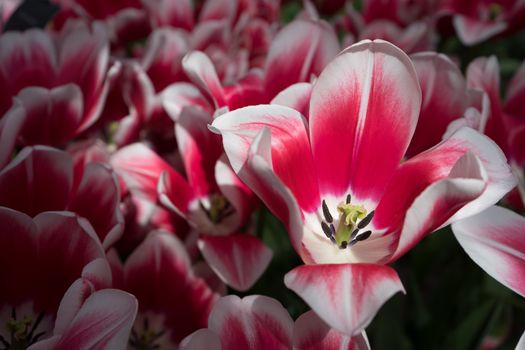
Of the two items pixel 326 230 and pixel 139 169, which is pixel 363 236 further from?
pixel 139 169

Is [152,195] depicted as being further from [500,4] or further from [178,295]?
[500,4]

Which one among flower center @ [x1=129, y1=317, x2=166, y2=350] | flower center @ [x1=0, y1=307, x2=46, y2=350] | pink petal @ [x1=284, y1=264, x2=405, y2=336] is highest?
pink petal @ [x1=284, y1=264, x2=405, y2=336]

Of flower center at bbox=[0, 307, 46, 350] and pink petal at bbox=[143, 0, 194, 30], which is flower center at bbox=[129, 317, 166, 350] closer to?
flower center at bbox=[0, 307, 46, 350]

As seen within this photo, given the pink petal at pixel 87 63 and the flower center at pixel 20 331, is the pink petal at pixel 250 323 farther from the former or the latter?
the pink petal at pixel 87 63

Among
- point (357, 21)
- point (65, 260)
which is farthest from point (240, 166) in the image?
point (357, 21)

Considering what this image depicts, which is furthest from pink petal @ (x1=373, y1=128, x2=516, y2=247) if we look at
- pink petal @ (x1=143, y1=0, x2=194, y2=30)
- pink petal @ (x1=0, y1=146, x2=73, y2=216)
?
pink petal @ (x1=143, y1=0, x2=194, y2=30)

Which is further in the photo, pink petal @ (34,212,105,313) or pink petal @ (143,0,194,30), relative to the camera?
pink petal @ (143,0,194,30)

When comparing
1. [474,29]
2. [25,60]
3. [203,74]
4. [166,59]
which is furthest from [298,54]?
[474,29]
